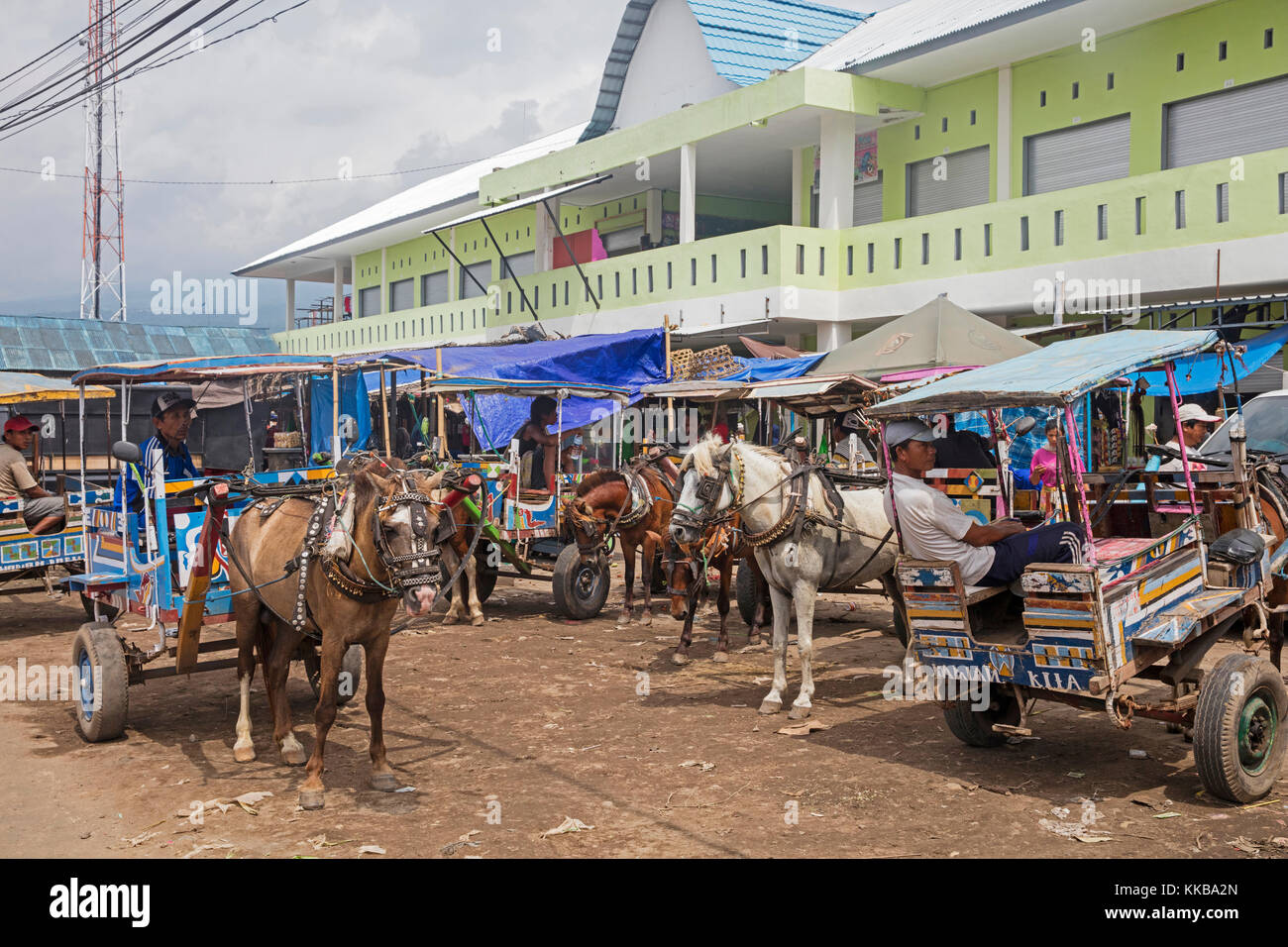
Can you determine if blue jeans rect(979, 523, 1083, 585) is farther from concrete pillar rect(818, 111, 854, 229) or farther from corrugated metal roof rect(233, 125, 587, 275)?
corrugated metal roof rect(233, 125, 587, 275)

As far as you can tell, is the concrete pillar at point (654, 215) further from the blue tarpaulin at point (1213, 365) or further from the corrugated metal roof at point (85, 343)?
the blue tarpaulin at point (1213, 365)

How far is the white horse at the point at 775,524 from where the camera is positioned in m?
8.36

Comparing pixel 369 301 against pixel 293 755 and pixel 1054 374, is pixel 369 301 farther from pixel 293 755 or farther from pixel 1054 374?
pixel 1054 374

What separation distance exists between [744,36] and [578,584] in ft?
54.2

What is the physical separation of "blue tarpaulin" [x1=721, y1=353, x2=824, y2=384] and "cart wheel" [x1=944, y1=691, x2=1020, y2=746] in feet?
30.0

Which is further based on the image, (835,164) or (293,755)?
(835,164)

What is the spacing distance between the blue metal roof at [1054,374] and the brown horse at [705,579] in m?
3.97

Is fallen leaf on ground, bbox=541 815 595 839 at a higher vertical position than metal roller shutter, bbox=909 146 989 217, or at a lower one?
lower

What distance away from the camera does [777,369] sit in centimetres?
1648

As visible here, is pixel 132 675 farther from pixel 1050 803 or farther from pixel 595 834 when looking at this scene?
pixel 1050 803

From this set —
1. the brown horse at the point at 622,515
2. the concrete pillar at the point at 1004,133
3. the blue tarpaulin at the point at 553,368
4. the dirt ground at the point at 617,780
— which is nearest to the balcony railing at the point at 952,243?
the concrete pillar at the point at 1004,133

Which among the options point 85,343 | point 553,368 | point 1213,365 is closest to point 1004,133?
point 1213,365

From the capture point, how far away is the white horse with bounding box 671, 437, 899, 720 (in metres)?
8.36

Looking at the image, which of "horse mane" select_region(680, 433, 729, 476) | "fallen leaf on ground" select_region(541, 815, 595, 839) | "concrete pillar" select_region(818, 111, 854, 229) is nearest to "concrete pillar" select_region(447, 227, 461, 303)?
"concrete pillar" select_region(818, 111, 854, 229)
